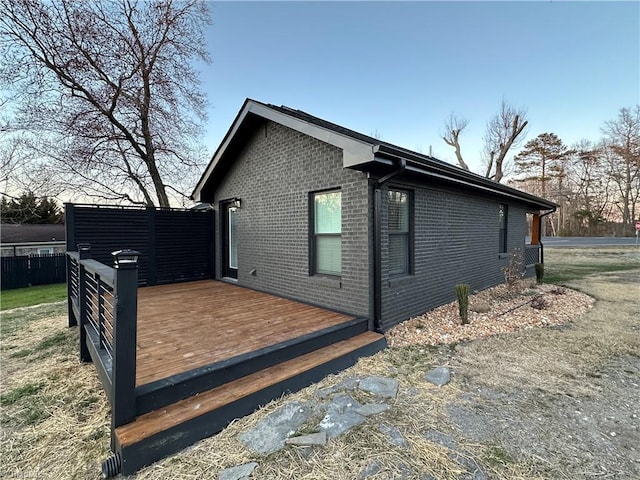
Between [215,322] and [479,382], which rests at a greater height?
[215,322]

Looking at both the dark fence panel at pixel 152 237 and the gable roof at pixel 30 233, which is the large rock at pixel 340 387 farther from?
the gable roof at pixel 30 233

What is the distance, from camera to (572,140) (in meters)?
28.3

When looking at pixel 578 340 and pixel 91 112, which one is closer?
pixel 578 340

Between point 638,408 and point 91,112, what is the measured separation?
17.0 meters

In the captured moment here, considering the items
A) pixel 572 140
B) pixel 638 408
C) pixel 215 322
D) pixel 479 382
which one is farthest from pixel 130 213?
pixel 572 140

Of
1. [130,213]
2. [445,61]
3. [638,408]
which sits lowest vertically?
[638,408]

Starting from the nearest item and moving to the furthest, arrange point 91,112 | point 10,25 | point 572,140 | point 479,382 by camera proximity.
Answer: point 479,382 → point 10,25 → point 91,112 → point 572,140

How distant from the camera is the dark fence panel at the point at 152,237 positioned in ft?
21.0

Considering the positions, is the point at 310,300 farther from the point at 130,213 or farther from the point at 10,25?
the point at 10,25

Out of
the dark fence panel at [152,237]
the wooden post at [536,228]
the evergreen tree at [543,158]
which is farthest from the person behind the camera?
the evergreen tree at [543,158]

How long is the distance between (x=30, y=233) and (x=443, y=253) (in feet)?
74.8

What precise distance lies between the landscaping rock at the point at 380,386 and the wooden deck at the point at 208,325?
0.99 m

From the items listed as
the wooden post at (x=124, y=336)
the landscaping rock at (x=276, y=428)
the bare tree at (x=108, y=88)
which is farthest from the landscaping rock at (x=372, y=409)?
the bare tree at (x=108, y=88)

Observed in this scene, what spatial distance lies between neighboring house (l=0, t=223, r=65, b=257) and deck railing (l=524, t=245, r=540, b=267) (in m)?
Answer: 24.0
